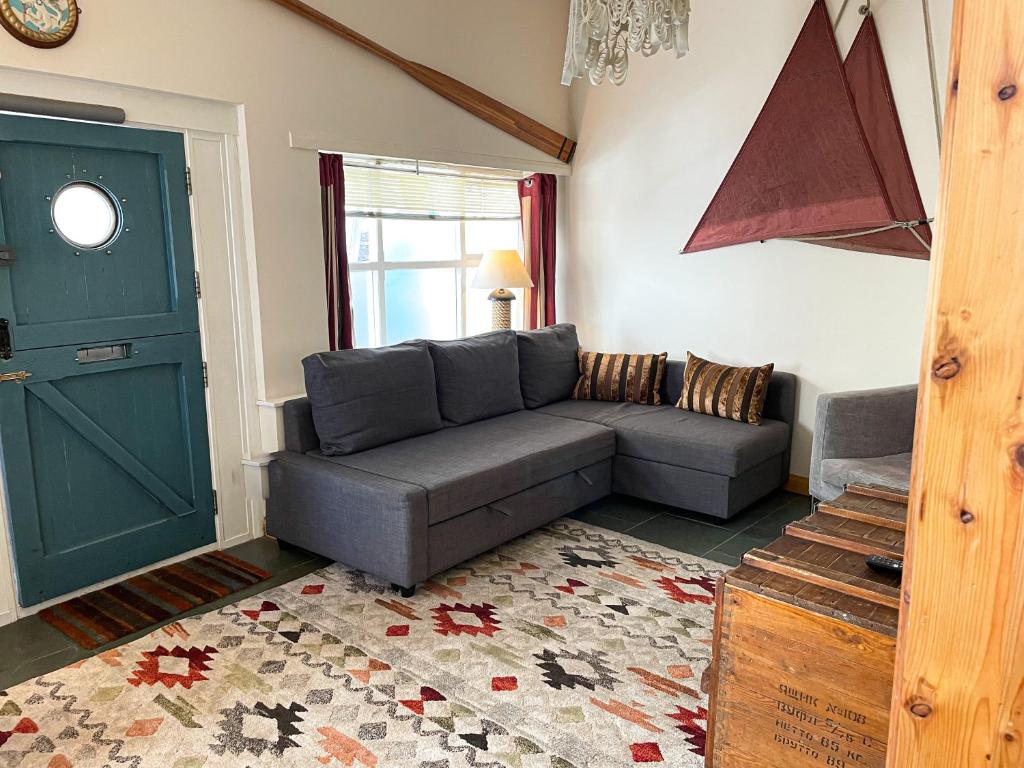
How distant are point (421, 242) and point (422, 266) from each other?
0.14m

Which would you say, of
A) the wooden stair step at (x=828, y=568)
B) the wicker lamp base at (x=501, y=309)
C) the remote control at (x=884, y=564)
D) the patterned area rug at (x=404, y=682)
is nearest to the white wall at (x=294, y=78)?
the wicker lamp base at (x=501, y=309)

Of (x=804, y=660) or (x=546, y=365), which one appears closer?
(x=804, y=660)

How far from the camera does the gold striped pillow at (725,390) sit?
421cm

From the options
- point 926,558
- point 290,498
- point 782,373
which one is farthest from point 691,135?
point 926,558

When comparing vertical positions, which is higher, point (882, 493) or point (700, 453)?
point (882, 493)

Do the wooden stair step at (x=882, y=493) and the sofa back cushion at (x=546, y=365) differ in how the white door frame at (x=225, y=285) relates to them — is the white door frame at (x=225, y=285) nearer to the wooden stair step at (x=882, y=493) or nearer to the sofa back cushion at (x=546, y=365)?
the sofa back cushion at (x=546, y=365)

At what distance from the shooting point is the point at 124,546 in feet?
10.9

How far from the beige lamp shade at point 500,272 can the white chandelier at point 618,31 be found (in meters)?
2.20

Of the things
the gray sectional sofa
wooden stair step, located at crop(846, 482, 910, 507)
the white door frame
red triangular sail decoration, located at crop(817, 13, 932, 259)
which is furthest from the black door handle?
red triangular sail decoration, located at crop(817, 13, 932, 259)

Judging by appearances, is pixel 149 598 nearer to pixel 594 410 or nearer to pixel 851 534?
pixel 594 410

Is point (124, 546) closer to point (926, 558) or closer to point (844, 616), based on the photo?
point (844, 616)

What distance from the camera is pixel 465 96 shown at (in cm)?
444

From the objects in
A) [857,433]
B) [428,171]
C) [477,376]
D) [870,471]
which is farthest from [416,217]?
[870,471]

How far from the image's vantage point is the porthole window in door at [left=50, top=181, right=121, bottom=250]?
3006 millimetres
